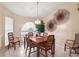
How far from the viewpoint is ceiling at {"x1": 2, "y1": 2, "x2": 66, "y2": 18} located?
1817mm

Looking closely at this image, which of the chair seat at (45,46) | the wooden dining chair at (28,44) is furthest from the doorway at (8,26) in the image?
the chair seat at (45,46)

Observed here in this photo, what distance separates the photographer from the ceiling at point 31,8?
182 cm

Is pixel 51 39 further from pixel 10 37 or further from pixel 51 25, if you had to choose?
pixel 10 37

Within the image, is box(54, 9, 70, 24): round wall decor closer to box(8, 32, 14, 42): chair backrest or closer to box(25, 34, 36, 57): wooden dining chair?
box(25, 34, 36, 57): wooden dining chair

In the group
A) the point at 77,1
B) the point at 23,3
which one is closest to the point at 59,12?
the point at 77,1

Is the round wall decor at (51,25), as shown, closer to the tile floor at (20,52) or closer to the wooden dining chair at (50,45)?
the wooden dining chair at (50,45)

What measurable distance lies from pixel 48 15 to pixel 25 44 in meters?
0.59

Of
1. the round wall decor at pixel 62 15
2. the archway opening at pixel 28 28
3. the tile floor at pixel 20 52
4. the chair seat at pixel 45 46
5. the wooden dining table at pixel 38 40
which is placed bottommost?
the tile floor at pixel 20 52

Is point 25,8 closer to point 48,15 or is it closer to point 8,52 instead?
point 48,15

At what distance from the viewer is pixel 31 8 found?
183 cm

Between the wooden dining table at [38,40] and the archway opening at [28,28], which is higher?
the archway opening at [28,28]

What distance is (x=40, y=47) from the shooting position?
71.2 inches

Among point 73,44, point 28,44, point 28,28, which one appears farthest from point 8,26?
point 73,44

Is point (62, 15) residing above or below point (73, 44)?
above
